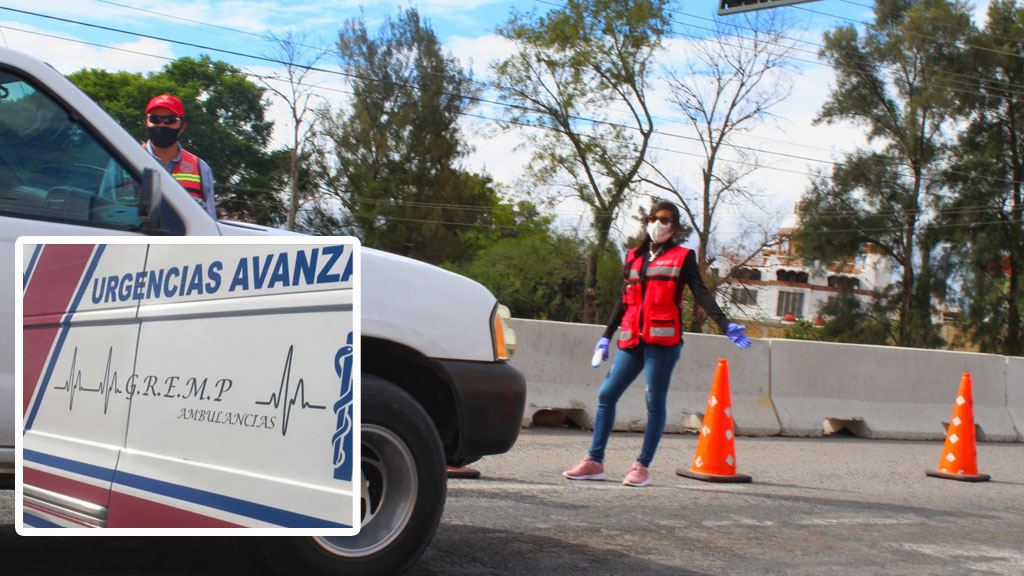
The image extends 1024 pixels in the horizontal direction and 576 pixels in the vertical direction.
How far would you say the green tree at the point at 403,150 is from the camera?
5822cm

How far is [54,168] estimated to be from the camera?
3.43 meters

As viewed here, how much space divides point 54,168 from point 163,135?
2.08m

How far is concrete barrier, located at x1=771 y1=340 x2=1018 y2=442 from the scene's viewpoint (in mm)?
11094

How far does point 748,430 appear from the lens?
10.4 m

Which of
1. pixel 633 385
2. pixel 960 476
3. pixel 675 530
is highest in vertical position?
pixel 633 385

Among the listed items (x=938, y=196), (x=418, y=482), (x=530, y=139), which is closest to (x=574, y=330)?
(x=418, y=482)

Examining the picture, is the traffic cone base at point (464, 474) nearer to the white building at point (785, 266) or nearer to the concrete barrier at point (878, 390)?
the concrete barrier at point (878, 390)

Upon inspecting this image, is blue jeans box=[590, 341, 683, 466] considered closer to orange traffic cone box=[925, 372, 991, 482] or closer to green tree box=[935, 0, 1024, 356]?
orange traffic cone box=[925, 372, 991, 482]

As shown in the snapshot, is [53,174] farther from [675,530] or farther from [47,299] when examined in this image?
[675,530]

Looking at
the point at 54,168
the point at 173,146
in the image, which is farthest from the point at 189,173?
the point at 54,168

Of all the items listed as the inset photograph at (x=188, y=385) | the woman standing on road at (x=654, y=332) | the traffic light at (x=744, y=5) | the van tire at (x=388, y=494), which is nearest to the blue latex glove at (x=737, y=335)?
the woman standing on road at (x=654, y=332)

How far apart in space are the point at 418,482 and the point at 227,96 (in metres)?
60.3

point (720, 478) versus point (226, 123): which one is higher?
point (226, 123)

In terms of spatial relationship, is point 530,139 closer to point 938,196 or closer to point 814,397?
point 938,196
